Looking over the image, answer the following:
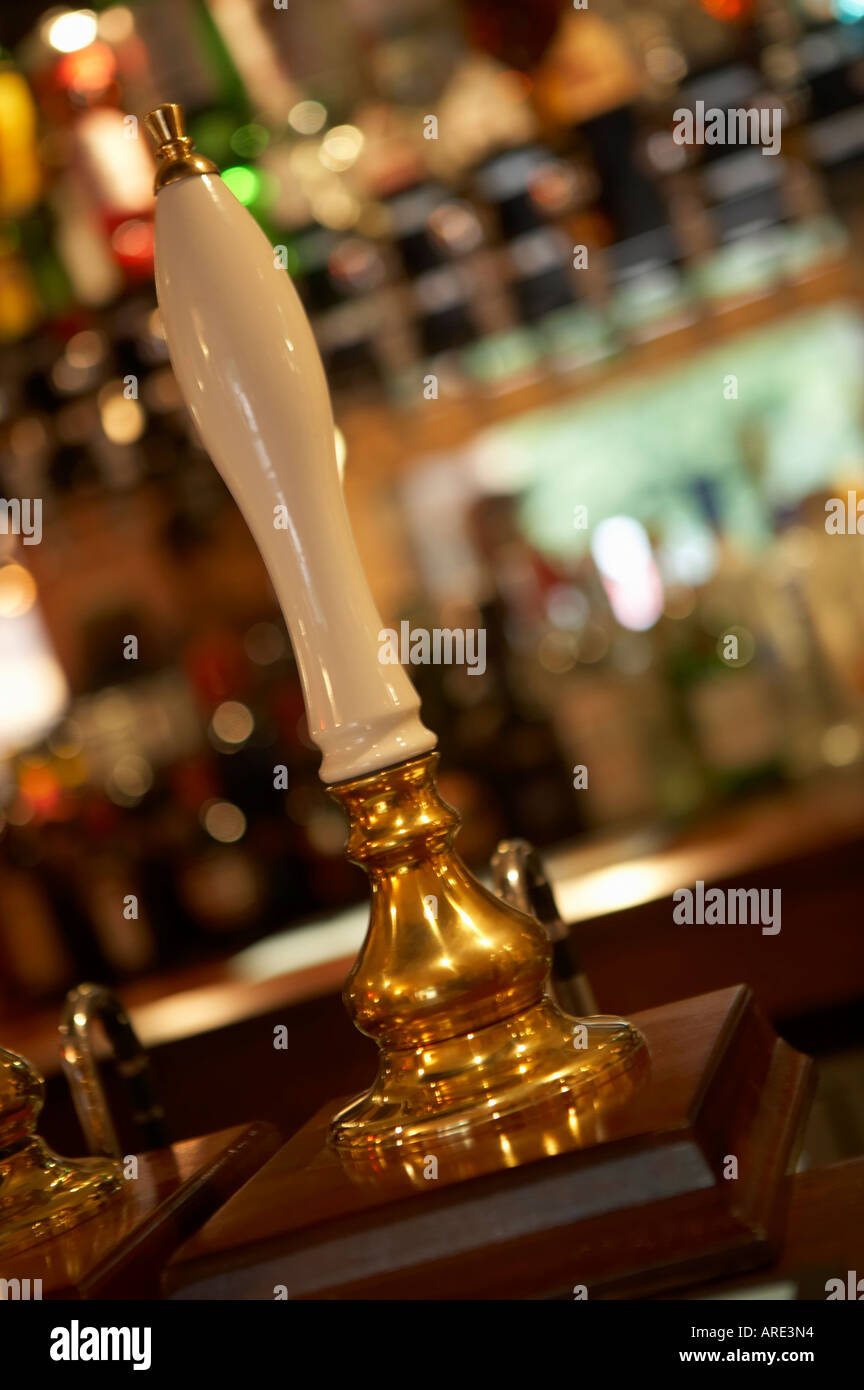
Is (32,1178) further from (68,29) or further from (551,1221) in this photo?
(68,29)

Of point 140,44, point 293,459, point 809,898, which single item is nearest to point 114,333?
point 140,44

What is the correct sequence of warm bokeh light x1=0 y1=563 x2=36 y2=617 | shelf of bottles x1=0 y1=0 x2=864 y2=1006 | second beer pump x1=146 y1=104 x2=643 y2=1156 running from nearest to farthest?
second beer pump x1=146 y1=104 x2=643 y2=1156 → shelf of bottles x1=0 y1=0 x2=864 y2=1006 → warm bokeh light x1=0 y1=563 x2=36 y2=617

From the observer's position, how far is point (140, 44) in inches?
91.7

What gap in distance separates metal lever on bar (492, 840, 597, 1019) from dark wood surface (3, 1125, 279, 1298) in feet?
0.41

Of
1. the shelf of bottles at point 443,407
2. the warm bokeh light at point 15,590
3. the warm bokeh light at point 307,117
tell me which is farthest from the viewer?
the warm bokeh light at point 15,590

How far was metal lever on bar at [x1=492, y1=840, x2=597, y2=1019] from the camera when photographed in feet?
1.96

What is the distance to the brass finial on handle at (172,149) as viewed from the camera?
0.48 metres

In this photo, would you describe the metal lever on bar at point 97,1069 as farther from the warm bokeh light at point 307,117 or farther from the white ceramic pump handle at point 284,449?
the warm bokeh light at point 307,117

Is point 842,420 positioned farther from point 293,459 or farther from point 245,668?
point 293,459

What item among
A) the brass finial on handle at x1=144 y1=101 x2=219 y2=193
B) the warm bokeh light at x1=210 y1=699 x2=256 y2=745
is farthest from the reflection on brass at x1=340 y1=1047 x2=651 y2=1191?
the warm bokeh light at x1=210 y1=699 x2=256 y2=745

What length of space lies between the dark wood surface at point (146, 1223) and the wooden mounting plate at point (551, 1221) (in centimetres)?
2

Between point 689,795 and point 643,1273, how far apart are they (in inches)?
70.4

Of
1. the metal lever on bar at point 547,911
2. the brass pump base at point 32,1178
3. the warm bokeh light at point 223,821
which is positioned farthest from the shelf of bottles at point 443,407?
the brass pump base at point 32,1178

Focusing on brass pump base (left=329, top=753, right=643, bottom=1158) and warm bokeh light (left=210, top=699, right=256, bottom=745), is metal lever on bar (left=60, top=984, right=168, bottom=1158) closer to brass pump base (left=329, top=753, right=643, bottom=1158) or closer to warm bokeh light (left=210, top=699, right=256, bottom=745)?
brass pump base (left=329, top=753, right=643, bottom=1158)
